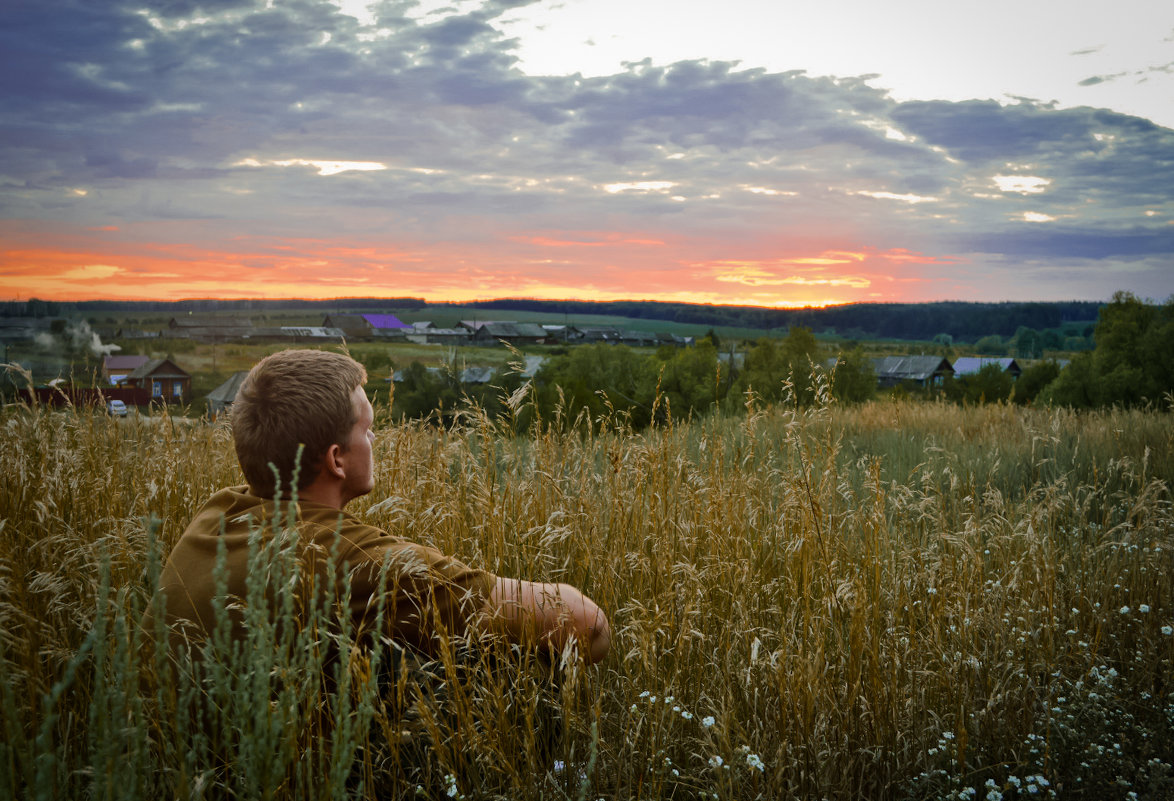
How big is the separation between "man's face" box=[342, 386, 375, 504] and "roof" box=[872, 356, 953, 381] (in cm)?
2966

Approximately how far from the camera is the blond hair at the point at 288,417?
2.13 metres

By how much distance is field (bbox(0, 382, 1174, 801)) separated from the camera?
158 cm

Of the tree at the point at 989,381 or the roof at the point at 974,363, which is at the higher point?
the roof at the point at 974,363

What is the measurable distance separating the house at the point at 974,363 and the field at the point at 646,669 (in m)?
31.7

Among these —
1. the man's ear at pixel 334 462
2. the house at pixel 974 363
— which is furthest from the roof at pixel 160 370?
the house at pixel 974 363

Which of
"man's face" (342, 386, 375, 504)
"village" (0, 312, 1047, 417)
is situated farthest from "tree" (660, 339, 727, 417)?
"man's face" (342, 386, 375, 504)

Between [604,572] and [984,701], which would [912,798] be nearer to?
[984,701]

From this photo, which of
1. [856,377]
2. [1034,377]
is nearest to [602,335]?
[856,377]

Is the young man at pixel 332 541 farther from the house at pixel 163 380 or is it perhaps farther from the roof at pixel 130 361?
the roof at pixel 130 361

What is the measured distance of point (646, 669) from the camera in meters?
2.40

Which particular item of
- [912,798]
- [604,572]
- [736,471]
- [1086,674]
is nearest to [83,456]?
[604,572]

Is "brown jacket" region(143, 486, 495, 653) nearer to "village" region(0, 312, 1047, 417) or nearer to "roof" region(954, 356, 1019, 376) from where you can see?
"village" region(0, 312, 1047, 417)

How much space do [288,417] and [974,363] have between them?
3768 cm

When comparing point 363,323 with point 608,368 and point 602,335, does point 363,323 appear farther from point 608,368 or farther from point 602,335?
point 602,335
